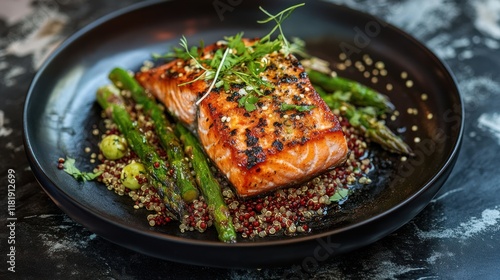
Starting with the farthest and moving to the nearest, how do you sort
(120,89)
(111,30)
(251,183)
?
(111,30) < (120,89) < (251,183)

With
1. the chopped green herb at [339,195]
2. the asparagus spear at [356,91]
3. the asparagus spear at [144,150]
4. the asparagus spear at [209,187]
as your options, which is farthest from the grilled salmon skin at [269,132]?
the asparagus spear at [356,91]

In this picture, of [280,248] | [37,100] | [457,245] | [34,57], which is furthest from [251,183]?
[34,57]

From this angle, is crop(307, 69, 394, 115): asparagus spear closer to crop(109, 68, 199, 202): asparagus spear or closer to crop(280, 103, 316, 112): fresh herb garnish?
crop(280, 103, 316, 112): fresh herb garnish

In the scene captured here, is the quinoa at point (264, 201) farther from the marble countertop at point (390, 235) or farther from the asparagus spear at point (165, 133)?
the marble countertop at point (390, 235)

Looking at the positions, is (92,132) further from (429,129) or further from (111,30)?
(429,129)

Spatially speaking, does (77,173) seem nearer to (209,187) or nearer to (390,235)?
(209,187)

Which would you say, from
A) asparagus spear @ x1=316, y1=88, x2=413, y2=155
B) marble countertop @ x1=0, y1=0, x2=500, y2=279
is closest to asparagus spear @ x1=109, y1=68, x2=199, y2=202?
marble countertop @ x1=0, y1=0, x2=500, y2=279

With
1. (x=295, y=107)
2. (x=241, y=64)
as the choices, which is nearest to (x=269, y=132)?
(x=295, y=107)
